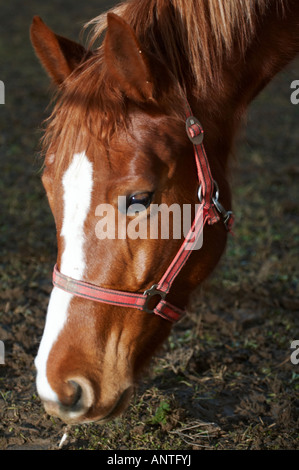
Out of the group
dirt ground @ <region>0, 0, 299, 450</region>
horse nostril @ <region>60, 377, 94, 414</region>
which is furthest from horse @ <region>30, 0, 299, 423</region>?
dirt ground @ <region>0, 0, 299, 450</region>

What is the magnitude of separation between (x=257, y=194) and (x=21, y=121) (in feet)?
10.5

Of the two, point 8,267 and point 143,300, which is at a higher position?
point 143,300

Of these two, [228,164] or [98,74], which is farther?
[228,164]

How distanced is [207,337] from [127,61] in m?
1.98

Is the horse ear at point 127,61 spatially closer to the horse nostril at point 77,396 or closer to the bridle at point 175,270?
the bridle at point 175,270

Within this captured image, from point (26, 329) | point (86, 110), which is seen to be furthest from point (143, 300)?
point (26, 329)

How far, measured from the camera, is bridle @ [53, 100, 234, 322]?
6.61 ft

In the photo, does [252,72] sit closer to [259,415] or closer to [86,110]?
[86,110]

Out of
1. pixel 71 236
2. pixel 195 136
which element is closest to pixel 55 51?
pixel 195 136

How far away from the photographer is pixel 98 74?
2.12 m

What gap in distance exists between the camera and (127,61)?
1.97 metres

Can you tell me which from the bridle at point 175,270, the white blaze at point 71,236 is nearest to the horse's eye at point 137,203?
the white blaze at point 71,236

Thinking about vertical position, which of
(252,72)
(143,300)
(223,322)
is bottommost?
(223,322)

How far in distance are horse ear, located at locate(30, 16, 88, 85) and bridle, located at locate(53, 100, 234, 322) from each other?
59 cm
